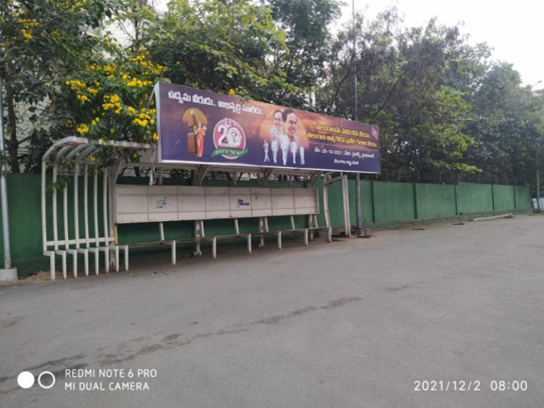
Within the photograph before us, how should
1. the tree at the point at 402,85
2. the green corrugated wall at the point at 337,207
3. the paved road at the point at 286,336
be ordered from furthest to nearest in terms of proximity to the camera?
1. the tree at the point at 402,85
2. the green corrugated wall at the point at 337,207
3. the paved road at the point at 286,336

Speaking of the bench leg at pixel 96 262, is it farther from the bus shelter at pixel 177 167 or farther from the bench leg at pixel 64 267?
the bench leg at pixel 64 267

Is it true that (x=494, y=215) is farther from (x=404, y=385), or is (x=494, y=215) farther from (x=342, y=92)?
(x=404, y=385)

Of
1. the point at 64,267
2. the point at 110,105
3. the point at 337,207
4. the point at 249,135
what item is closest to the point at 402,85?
the point at 337,207

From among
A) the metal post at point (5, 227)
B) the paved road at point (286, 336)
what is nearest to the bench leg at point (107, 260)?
the paved road at point (286, 336)

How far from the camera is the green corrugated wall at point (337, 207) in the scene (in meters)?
8.16

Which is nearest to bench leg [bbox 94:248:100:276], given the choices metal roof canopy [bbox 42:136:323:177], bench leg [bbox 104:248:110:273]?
bench leg [bbox 104:248:110:273]

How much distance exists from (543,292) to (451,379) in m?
3.59

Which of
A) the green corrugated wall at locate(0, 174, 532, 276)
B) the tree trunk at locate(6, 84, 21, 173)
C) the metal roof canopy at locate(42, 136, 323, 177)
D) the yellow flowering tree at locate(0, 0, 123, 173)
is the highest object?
the yellow flowering tree at locate(0, 0, 123, 173)

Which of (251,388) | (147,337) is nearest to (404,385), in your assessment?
(251,388)

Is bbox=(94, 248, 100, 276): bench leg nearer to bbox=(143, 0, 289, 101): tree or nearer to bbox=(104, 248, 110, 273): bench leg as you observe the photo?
bbox=(104, 248, 110, 273): bench leg

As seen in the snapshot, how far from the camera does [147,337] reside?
4250mm

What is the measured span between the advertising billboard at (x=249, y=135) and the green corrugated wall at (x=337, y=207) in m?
2.22

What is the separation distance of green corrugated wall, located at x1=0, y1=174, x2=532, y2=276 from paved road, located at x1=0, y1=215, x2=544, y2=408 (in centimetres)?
147

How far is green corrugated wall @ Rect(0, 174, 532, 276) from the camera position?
816 centimetres
